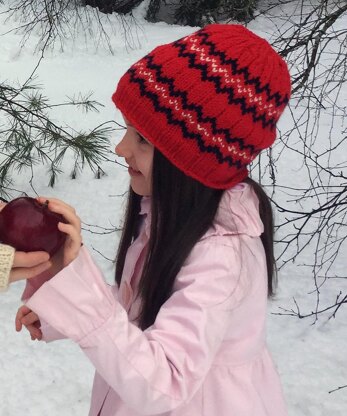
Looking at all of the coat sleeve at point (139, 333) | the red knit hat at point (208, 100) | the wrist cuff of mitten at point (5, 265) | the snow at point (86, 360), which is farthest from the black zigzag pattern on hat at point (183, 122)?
the snow at point (86, 360)

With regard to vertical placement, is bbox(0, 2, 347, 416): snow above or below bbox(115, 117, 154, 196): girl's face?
below

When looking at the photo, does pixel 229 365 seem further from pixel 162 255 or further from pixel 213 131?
pixel 213 131

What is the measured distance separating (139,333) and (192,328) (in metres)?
0.07

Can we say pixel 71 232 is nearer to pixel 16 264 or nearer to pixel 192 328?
pixel 16 264

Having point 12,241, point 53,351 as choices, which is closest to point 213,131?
point 12,241

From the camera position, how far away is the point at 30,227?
31.0 inches

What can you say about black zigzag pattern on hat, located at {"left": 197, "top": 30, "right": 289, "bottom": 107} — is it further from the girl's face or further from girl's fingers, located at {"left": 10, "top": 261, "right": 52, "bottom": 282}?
girl's fingers, located at {"left": 10, "top": 261, "right": 52, "bottom": 282}

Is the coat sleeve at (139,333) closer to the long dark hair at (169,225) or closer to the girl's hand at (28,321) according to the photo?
the long dark hair at (169,225)

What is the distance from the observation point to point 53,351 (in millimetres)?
2217

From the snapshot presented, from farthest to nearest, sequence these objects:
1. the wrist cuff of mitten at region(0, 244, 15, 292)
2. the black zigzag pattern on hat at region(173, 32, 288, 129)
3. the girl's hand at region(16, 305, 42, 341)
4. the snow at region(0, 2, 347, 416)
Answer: the snow at region(0, 2, 347, 416), the girl's hand at region(16, 305, 42, 341), the black zigzag pattern on hat at region(173, 32, 288, 129), the wrist cuff of mitten at region(0, 244, 15, 292)

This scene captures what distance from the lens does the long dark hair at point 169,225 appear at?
2.90ft

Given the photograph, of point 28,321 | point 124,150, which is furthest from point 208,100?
point 28,321

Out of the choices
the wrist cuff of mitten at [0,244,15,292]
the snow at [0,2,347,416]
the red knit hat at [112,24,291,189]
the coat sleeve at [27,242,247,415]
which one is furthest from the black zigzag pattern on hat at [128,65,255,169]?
the snow at [0,2,347,416]

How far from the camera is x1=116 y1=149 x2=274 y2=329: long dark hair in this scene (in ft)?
2.90
